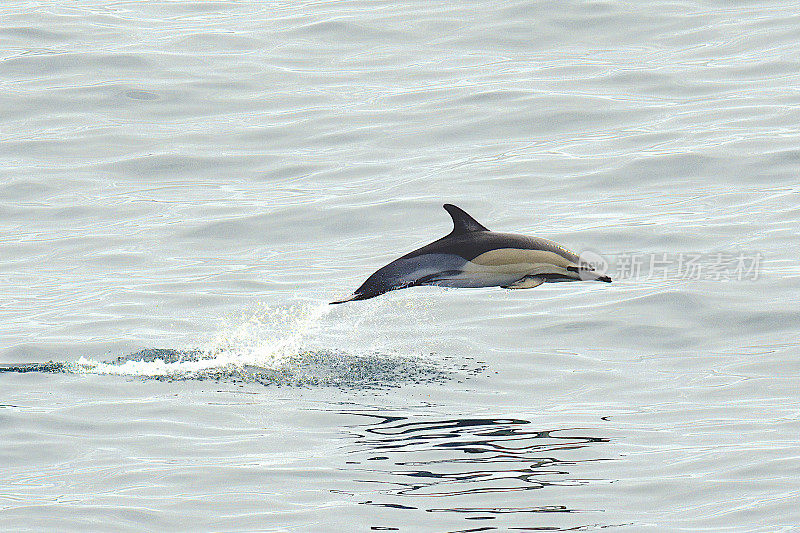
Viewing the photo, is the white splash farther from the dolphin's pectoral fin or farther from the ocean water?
the dolphin's pectoral fin

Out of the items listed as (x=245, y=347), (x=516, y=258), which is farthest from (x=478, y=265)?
(x=245, y=347)

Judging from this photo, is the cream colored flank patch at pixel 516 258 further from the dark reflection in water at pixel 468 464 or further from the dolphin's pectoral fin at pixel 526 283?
the dark reflection in water at pixel 468 464

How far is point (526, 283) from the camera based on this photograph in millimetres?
12320

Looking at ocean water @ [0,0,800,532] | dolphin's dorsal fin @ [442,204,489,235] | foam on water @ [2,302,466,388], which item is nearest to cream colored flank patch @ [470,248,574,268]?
dolphin's dorsal fin @ [442,204,489,235]

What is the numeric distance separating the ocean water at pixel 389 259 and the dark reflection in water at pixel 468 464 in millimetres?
32

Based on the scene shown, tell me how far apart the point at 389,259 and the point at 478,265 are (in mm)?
5245

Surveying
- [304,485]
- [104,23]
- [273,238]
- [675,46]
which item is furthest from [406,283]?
[104,23]

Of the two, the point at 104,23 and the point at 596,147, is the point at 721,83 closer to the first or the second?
the point at 596,147

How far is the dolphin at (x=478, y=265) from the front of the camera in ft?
40.7

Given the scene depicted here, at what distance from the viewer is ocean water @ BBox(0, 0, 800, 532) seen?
10.2m

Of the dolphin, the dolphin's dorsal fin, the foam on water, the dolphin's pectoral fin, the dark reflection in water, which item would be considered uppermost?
the dolphin's dorsal fin

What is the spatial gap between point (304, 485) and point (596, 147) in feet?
43.0

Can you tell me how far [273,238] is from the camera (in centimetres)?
1914

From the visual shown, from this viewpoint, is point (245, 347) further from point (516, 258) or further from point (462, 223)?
point (516, 258)
